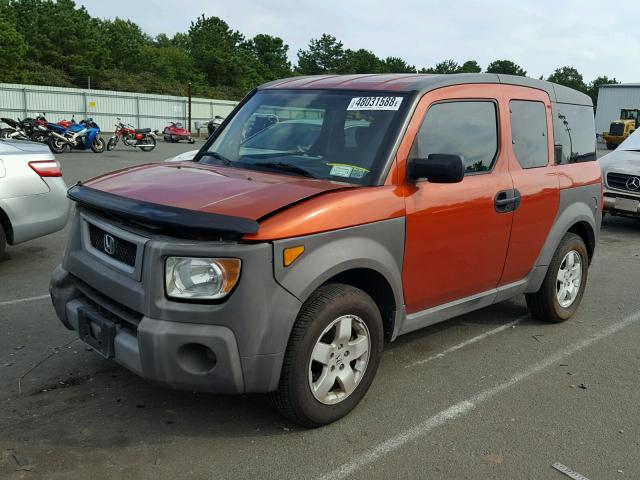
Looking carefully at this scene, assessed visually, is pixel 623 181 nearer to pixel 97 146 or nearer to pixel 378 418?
pixel 378 418

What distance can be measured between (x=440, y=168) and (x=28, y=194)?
183 inches

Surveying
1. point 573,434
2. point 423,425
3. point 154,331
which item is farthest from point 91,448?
point 573,434

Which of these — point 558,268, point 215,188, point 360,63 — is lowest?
point 558,268

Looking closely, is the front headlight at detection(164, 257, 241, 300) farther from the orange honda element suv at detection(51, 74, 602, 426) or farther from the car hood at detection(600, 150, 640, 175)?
the car hood at detection(600, 150, 640, 175)

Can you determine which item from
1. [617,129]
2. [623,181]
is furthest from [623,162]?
[617,129]

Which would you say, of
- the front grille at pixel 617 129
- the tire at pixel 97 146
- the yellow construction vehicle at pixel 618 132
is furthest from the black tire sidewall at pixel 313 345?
the front grille at pixel 617 129

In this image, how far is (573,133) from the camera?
526cm

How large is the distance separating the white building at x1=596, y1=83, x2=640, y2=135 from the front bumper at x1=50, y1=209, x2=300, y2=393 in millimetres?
58838

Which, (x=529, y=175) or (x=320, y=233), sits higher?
(x=529, y=175)

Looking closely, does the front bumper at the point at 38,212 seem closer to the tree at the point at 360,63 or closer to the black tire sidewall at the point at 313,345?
the black tire sidewall at the point at 313,345

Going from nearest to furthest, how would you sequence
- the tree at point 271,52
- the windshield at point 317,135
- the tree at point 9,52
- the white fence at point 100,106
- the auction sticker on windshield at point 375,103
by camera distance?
the windshield at point 317,135 < the auction sticker on windshield at point 375,103 < the white fence at point 100,106 < the tree at point 9,52 < the tree at point 271,52

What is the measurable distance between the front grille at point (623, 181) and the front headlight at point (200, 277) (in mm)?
8773

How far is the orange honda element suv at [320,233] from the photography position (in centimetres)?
292

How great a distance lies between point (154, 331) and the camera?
9.53 ft
